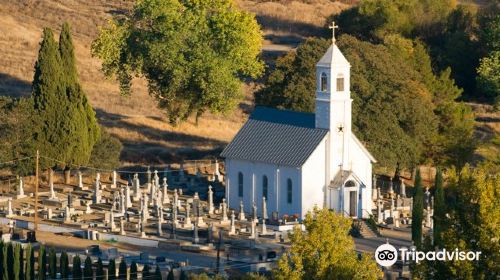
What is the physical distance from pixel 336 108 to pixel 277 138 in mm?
3200

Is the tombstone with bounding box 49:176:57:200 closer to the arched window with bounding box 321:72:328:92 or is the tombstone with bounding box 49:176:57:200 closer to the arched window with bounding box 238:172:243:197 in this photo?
the arched window with bounding box 238:172:243:197

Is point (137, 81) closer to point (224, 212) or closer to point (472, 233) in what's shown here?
point (224, 212)

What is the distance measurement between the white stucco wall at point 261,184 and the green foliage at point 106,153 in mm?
9330

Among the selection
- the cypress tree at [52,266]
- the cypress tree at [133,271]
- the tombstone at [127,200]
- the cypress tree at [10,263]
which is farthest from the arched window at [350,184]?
the cypress tree at [10,263]

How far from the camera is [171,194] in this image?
88.4m

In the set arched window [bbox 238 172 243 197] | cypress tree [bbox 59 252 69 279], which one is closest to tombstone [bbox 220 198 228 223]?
arched window [bbox 238 172 243 197]

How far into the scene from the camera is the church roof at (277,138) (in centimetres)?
8181

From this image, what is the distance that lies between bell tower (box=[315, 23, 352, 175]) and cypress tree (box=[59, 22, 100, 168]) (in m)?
14.0

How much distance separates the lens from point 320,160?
81.6 m

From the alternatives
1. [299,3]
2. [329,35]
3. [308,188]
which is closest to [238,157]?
[308,188]

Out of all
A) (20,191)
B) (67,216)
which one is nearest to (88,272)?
(67,216)

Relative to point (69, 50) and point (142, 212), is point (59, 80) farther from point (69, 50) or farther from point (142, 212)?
point (142, 212)

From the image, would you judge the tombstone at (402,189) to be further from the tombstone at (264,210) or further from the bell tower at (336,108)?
the tombstone at (264,210)

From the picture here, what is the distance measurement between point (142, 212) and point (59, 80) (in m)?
13.9
